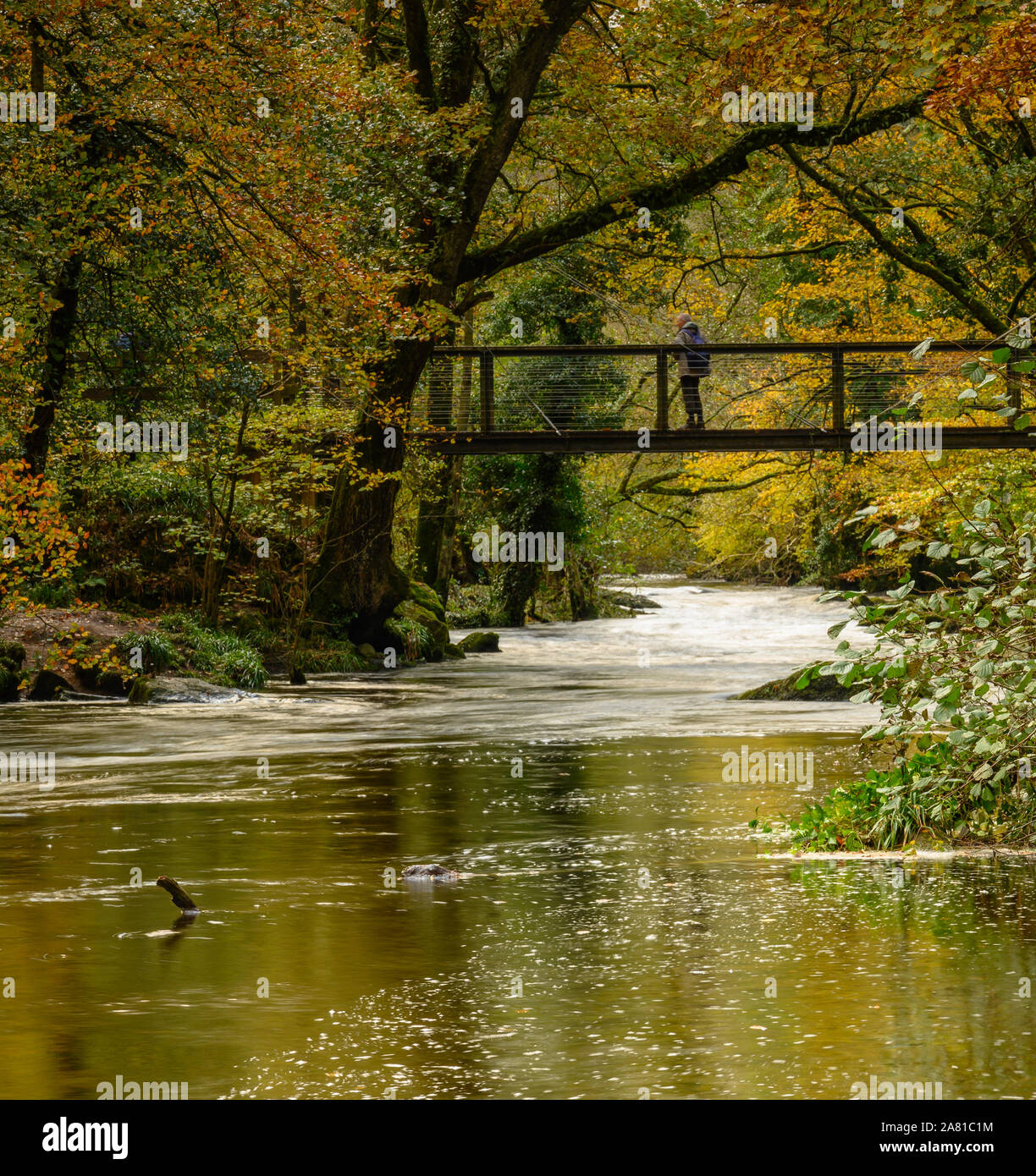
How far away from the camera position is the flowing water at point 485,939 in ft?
19.0

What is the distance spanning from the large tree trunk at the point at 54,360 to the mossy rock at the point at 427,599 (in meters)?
13.5

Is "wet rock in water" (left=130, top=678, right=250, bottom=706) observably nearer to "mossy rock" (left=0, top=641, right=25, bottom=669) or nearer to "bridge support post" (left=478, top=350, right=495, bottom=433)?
"mossy rock" (left=0, top=641, right=25, bottom=669)

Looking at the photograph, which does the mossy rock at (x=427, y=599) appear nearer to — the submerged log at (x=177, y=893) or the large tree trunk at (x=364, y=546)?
the large tree trunk at (x=364, y=546)

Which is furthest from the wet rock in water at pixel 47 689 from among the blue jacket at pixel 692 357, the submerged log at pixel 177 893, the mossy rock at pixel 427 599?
the submerged log at pixel 177 893

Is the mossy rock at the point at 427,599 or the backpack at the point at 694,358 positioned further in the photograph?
the mossy rock at the point at 427,599

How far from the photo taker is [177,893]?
27.0ft

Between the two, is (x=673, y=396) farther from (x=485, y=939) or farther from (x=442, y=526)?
(x=485, y=939)

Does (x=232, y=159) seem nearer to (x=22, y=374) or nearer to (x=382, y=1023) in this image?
(x=22, y=374)

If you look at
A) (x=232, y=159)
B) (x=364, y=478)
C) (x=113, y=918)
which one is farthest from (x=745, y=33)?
(x=364, y=478)

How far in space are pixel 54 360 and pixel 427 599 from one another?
50.8 ft

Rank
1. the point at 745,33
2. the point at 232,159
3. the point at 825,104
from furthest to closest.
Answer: the point at 825,104 < the point at 232,159 < the point at 745,33

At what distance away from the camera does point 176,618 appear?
25.2m

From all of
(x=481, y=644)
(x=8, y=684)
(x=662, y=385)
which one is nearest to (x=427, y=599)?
(x=481, y=644)
